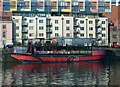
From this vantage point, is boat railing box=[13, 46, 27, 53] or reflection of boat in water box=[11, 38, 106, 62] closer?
reflection of boat in water box=[11, 38, 106, 62]

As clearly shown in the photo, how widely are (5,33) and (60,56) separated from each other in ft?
82.5

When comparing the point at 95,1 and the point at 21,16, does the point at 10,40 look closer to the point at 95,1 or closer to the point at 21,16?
the point at 21,16

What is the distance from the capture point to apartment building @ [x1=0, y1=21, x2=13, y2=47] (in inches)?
3526

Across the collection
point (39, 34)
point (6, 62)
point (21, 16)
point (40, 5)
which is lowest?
point (6, 62)

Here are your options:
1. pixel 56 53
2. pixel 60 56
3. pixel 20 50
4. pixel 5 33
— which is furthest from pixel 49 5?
pixel 20 50

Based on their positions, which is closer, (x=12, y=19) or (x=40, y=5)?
(x=12, y=19)

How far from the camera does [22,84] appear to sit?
118ft

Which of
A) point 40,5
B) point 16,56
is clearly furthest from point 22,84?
point 40,5

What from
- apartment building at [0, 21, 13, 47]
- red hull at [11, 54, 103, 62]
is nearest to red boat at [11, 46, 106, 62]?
red hull at [11, 54, 103, 62]

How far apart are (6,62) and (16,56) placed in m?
3.58

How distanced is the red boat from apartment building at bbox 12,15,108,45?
70.9ft

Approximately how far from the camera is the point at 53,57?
7275cm

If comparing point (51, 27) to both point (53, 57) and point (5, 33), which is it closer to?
point (5, 33)

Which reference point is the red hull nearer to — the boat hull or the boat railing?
the boat hull
